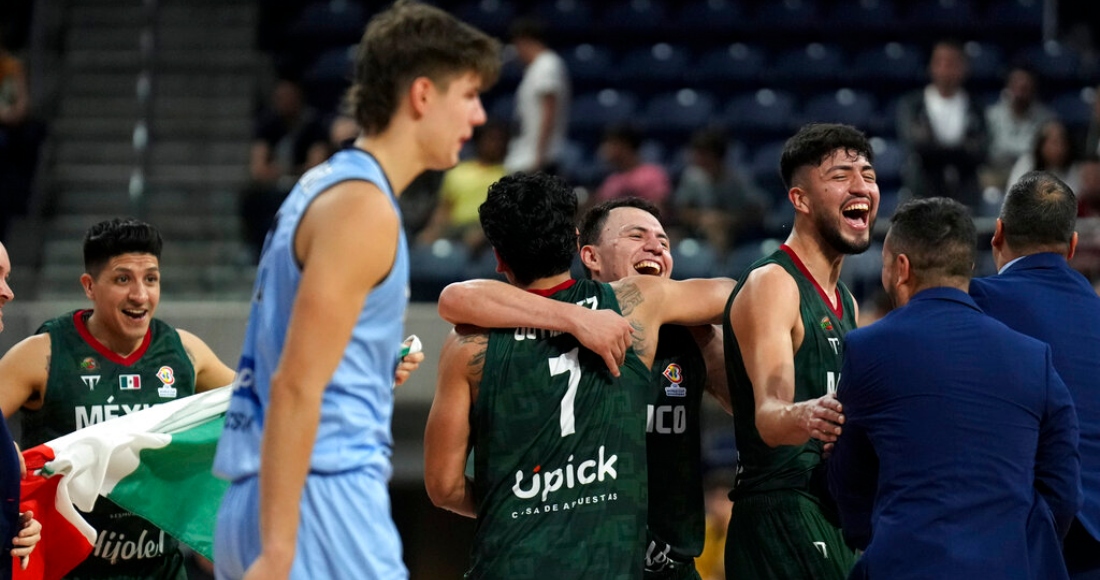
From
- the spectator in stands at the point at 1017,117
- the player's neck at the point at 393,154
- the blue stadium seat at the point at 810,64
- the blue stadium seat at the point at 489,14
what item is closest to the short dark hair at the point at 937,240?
the player's neck at the point at 393,154

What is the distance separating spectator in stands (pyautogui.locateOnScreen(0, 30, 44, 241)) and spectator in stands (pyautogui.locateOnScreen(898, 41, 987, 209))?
24.7ft

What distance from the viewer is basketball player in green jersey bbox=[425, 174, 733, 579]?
14.7ft

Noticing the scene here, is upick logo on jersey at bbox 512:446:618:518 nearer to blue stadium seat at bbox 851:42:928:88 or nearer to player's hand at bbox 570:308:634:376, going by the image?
player's hand at bbox 570:308:634:376

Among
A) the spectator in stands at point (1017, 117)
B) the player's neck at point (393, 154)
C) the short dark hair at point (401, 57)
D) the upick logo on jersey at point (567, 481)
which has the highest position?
the spectator in stands at point (1017, 117)

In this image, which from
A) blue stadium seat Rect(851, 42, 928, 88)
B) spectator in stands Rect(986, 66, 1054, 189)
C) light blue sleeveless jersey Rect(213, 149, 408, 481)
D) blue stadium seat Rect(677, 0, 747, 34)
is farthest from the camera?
blue stadium seat Rect(677, 0, 747, 34)

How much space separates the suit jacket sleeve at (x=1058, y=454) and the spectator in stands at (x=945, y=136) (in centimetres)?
703

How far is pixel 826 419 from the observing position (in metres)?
4.14

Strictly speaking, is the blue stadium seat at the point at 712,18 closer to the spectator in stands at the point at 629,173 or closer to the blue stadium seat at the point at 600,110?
the blue stadium seat at the point at 600,110

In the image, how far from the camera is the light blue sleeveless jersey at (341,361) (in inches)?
125

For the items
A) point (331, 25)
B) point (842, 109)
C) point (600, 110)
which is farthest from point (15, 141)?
point (842, 109)

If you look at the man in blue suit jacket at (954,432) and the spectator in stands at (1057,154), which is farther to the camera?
the spectator in stands at (1057,154)

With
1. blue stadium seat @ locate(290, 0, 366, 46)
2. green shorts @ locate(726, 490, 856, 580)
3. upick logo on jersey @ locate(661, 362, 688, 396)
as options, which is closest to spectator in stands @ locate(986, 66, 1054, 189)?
blue stadium seat @ locate(290, 0, 366, 46)

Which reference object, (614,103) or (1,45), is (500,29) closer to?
(614,103)

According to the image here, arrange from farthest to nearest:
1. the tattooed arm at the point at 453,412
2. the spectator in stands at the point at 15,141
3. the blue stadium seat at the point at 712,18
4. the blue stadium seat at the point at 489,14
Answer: the blue stadium seat at the point at 712,18 → the blue stadium seat at the point at 489,14 → the spectator in stands at the point at 15,141 → the tattooed arm at the point at 453,412
